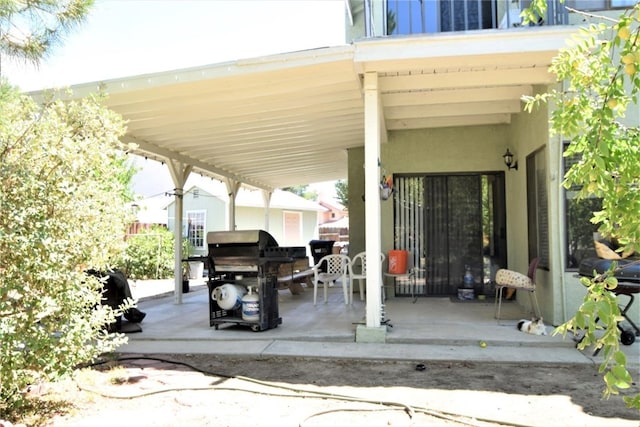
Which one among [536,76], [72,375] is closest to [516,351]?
[536,76]

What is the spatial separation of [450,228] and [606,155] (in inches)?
268

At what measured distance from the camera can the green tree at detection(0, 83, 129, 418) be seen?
10.1 feet

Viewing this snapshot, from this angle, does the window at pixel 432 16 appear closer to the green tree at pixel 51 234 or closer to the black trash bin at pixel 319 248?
the green tree at pixel 51 234

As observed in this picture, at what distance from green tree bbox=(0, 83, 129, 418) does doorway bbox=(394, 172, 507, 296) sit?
5752mm

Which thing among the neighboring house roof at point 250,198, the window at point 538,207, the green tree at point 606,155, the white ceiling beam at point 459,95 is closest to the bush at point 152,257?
the neighboring house roof at point 250,198

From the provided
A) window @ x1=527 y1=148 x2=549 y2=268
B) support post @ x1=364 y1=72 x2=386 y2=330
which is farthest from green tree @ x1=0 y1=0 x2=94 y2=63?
window @ x1=527 y1=148 x2=549 y2=268

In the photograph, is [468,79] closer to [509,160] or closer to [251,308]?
[509,160]

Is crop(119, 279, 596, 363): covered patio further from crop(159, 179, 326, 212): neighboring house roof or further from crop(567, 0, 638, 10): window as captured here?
crop(159, 179, 326, 212): neighboring house roof

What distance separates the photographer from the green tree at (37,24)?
4.10m

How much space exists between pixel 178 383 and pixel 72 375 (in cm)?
101

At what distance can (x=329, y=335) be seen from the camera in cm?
539

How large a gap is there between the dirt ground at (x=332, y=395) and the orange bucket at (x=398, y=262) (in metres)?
3.36

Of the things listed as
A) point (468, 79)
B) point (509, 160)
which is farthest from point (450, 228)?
point (468, 79)

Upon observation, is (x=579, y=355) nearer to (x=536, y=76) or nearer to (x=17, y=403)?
(x=536, y=76)
